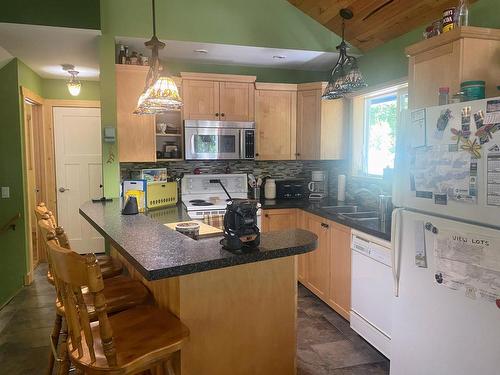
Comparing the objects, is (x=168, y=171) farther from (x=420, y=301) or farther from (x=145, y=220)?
(x=420, y=301)

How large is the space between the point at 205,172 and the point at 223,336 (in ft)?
9.40

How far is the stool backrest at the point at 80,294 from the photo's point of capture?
1263mm

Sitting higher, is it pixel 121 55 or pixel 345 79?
pixel 121 55

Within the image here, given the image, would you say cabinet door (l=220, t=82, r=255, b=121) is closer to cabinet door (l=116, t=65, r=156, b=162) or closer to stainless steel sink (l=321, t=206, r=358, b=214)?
cabinet door (l=116, t=65, r=156, b=162)

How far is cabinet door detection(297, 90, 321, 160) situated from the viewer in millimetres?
4172

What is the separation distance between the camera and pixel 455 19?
2.29m

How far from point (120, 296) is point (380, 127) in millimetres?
3016

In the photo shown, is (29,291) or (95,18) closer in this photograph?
(95,18)

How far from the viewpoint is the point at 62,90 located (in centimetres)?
511

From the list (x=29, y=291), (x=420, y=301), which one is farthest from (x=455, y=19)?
(x=29, y=291)

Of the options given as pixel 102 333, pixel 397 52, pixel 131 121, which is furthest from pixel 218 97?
pixel 102 333

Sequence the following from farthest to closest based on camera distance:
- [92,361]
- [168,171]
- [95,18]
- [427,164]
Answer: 1. [168,171]
2. [95,18]
3. [427,164]
4. [92,361]

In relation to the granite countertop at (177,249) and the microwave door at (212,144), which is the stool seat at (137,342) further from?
the microwave door at (212,144)

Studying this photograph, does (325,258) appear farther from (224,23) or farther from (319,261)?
(224,23)
